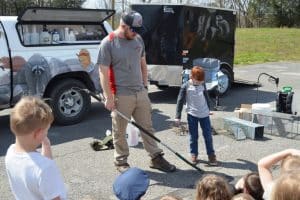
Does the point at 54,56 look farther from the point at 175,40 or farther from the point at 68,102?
the point at 175,40

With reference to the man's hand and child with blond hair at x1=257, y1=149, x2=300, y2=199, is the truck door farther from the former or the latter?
child with blond hair at x1=257, y1=149, x2=300, y2=199

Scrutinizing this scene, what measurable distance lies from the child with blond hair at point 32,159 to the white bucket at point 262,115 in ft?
18.6

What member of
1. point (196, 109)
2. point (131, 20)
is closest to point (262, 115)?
point (196, 109)

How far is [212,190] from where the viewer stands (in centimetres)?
313

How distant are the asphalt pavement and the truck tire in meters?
0.96

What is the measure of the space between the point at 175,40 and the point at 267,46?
51.6 feet

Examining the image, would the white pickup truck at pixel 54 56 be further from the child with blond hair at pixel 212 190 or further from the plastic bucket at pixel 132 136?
the child with blond hair at pixel 212 190

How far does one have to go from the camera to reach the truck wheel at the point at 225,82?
445 inches

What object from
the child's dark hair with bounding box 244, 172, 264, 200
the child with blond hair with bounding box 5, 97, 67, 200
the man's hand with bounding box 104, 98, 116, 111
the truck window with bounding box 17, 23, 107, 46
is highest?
the truck window with bounding box 17, 23, 107, 46

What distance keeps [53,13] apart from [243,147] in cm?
374

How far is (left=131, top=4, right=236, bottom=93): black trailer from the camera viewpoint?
431 inches

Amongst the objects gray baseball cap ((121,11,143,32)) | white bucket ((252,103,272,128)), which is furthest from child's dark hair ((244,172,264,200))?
white bucket ((252,103,272,128))

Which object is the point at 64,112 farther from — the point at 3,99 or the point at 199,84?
the point at 199,84

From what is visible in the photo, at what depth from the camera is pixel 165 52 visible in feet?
36.2
